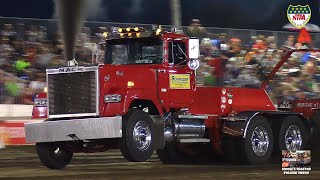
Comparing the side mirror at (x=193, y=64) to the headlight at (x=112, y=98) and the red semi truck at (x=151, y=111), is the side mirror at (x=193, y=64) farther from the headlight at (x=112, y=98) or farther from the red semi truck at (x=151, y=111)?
the headlight at (x=112, y=98)

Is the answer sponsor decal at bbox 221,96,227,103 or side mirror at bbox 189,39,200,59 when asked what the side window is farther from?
sponsor decal at bbox 221,96,227,103

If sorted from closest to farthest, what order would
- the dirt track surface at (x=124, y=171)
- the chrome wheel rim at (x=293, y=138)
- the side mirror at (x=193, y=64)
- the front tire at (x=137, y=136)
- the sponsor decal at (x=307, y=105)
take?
the dirt track surface at (x=124, y=171) < the front tire at (x=137, y=136) < the side mirror at (x=193, y=64) < the chrome wheel rim at (x=293, y=138) < the sponsor decal at (x=307, y=105)

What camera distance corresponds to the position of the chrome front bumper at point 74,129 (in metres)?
10.6

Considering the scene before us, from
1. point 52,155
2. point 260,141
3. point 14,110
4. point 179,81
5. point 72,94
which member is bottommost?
point 52,155

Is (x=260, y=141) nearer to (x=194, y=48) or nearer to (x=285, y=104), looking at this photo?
(x=285, y=104)

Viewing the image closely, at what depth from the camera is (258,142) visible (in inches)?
510

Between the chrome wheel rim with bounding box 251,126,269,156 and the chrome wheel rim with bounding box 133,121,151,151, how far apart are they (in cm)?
244

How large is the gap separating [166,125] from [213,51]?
858 cm

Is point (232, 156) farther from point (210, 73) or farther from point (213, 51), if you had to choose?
point (213, 51)

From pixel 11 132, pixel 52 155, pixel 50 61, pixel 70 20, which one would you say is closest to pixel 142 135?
pixel 52 155

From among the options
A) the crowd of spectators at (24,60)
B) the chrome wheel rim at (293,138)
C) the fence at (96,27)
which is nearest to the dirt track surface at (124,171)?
the chrome wheel rim at (293,138)

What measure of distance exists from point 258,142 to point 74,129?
384 centimetres

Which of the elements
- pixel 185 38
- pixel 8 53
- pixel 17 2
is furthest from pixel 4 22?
pixel 185 38

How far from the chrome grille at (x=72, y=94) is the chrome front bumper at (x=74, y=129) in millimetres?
265
